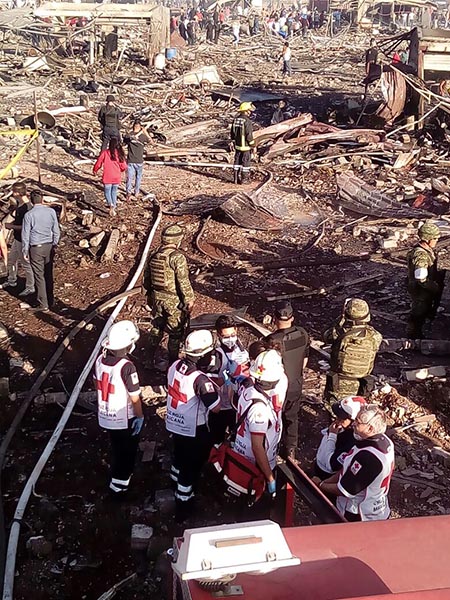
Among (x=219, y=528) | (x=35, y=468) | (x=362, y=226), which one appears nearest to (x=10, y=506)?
(x=35, y=468)

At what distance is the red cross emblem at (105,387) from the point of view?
5184 mm

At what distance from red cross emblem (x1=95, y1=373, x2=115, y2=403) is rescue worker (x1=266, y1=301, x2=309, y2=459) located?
1343 mm

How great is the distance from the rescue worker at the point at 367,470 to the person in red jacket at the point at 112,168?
9171 millimetres

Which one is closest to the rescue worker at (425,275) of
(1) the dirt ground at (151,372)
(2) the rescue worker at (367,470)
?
(1) the dirt ground at (151,372)

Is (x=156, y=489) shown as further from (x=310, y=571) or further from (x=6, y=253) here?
(x=6, y=253)

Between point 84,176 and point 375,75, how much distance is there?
392 inches

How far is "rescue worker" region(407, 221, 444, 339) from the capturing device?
770 centimetres

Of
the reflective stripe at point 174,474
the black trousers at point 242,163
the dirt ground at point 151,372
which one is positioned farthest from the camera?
the black trousers at point 242,163

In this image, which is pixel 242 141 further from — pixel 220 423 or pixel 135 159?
pixel 220 423

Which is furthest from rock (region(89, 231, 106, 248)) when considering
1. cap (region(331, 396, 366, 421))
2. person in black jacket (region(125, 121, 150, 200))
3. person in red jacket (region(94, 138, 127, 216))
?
cap (region(331, 396, 366, 421))

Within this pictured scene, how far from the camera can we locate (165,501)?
570 cm

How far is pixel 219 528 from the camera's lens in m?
2.73

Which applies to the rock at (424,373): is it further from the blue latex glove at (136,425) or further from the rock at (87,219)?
the rock at (87,219)

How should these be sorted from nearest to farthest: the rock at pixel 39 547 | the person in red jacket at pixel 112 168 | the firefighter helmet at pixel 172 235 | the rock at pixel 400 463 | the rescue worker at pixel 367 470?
the rescue worker at pixel 367 470 < the rock at pixel 39 547 < the rock at pixel 400 463 < the firefighter helmet at pixel 172 235 < the person in red jacket at pixel 112 168
